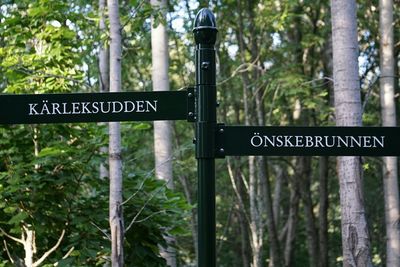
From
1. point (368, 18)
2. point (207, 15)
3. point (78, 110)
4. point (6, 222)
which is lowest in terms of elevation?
point (6, 222)

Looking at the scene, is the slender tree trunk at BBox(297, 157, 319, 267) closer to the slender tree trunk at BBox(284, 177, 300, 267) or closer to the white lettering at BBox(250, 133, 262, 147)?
the slender tree trunk at BBox(284, 177, 300, 267)

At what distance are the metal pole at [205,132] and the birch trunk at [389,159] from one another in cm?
766

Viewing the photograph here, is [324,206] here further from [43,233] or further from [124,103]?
[124,103]

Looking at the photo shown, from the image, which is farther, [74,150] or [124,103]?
[74,150]

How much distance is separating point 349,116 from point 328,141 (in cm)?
254

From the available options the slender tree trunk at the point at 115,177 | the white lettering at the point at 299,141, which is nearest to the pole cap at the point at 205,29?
the white lettering at the point at 299,141

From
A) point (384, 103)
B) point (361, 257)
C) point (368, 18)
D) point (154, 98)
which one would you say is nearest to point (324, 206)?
point (368, 18)

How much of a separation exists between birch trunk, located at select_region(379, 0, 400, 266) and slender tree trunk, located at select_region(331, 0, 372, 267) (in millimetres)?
4658

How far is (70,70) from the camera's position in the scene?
586 centimetres

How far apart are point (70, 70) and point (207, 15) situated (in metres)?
3.44

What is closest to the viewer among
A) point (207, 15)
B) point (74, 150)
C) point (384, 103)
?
point (207, 15)

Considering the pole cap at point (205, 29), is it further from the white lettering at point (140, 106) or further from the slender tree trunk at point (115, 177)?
the slender tree trunk at point (115, 177)

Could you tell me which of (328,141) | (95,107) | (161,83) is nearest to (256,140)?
(328,141)

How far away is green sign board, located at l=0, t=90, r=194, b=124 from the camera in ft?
9.52
